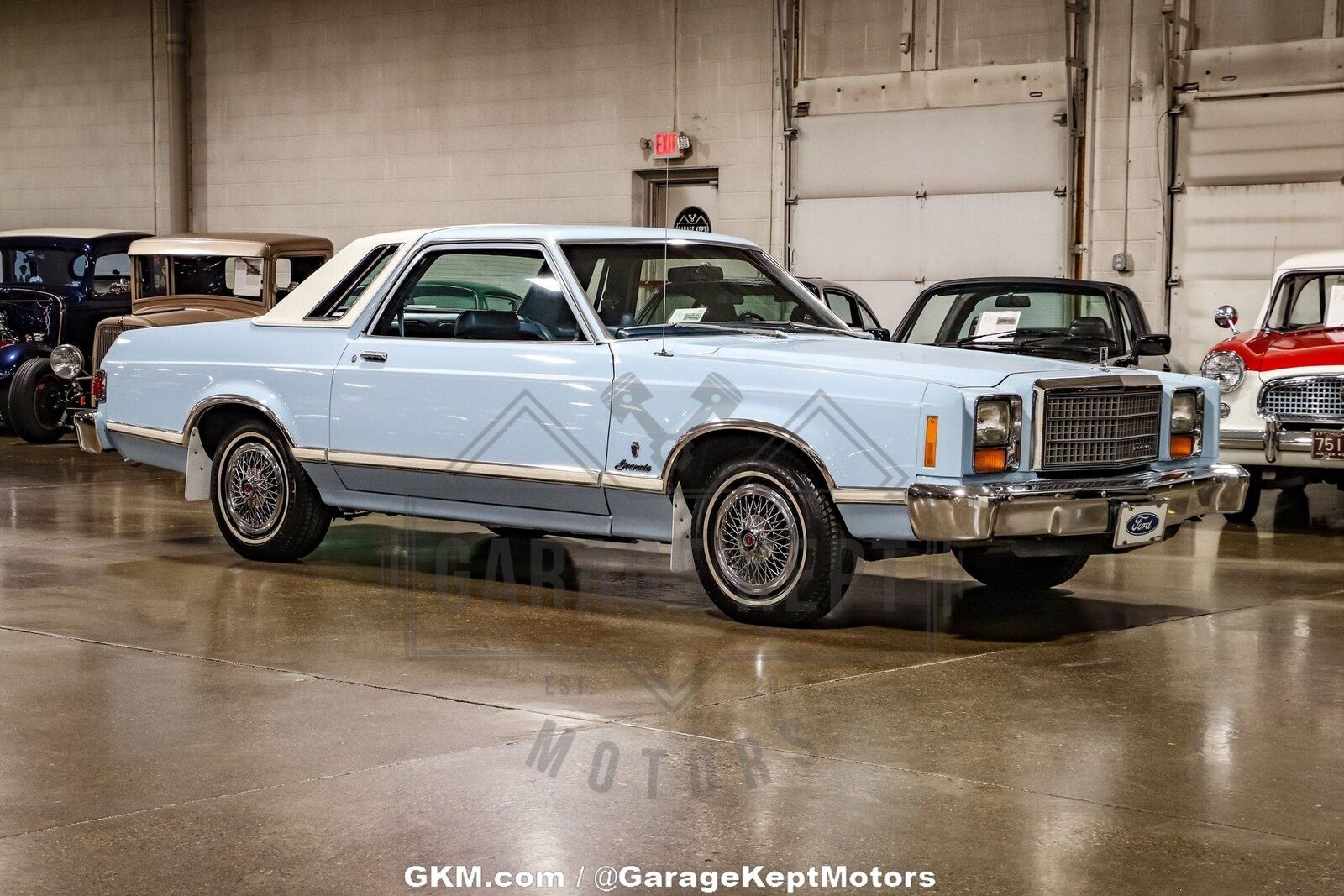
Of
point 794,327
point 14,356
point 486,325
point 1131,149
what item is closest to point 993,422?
point 794,327

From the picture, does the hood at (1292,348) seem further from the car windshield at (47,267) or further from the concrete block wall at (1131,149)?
the car windshield at (47,267)

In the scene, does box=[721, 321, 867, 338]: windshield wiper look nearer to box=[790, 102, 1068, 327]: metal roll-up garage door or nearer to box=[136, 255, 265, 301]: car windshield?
box=[136, 255, 265, 301]: car windshield

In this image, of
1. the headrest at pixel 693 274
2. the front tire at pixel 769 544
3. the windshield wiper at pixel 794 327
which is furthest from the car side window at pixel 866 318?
the front tire at pixel 769 544

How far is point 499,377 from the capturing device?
7.38 meters

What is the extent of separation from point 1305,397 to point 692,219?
10.3m

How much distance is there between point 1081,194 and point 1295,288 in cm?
557

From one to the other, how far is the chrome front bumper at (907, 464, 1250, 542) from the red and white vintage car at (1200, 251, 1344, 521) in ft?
11.7

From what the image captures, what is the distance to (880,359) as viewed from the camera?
22.4ft

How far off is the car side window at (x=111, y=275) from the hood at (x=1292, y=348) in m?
10.8

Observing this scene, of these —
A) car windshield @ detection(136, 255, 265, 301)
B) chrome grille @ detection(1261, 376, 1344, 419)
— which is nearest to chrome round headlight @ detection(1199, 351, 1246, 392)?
chrome grille @ detection(1261, 376, 1344, 419)

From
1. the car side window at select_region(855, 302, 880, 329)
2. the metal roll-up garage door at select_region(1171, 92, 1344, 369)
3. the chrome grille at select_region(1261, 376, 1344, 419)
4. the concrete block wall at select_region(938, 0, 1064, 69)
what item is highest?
the concrete block wall at select_region(938, 0, 1064, 69)

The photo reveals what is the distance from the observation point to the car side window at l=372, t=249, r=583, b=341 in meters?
7.52

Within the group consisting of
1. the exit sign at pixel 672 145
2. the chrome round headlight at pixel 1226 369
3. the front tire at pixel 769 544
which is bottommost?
the front tire at pixel 769 544

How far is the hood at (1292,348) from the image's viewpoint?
10320 mm
